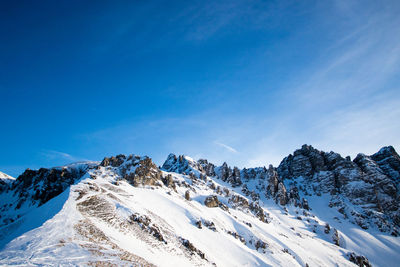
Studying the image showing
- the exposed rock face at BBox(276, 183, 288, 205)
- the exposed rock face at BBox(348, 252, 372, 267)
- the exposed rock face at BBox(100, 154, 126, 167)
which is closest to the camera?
the exposed rock face at BBox(348, 252, 372, 267)

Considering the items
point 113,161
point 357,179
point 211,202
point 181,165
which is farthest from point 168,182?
point 357,179

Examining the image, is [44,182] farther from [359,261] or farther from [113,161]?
[359,261]

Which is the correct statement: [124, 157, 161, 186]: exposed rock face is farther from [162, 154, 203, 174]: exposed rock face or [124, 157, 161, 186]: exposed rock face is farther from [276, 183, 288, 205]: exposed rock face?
[276, 183, 288, 205]: exposed rock face

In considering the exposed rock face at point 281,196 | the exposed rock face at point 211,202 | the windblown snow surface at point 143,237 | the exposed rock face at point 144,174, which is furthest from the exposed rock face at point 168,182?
the exposed rock face at point 281,196

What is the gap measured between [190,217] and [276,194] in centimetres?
7624

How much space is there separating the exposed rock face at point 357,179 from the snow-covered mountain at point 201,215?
546 mm

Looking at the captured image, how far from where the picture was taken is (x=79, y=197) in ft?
103

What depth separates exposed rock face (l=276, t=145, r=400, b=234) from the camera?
9334 centimetres

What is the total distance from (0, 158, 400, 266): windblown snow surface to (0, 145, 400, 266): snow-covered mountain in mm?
155

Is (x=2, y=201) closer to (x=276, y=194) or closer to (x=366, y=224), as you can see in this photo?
(x=276, y=194)

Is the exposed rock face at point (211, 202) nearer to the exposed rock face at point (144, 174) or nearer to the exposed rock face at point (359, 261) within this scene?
the exposed rock face at point (144, 174)

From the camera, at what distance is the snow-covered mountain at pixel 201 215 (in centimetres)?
2058

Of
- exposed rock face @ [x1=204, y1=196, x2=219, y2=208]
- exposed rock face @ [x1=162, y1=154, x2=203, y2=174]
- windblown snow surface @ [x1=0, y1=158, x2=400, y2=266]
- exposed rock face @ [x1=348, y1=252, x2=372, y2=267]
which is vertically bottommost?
exposed rock face @ [x1=348, y1=252, x2=372, y2=267]

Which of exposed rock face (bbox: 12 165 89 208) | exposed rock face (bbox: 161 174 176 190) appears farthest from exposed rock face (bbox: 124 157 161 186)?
exposed rock face (bbox: 12 165 89 208)
